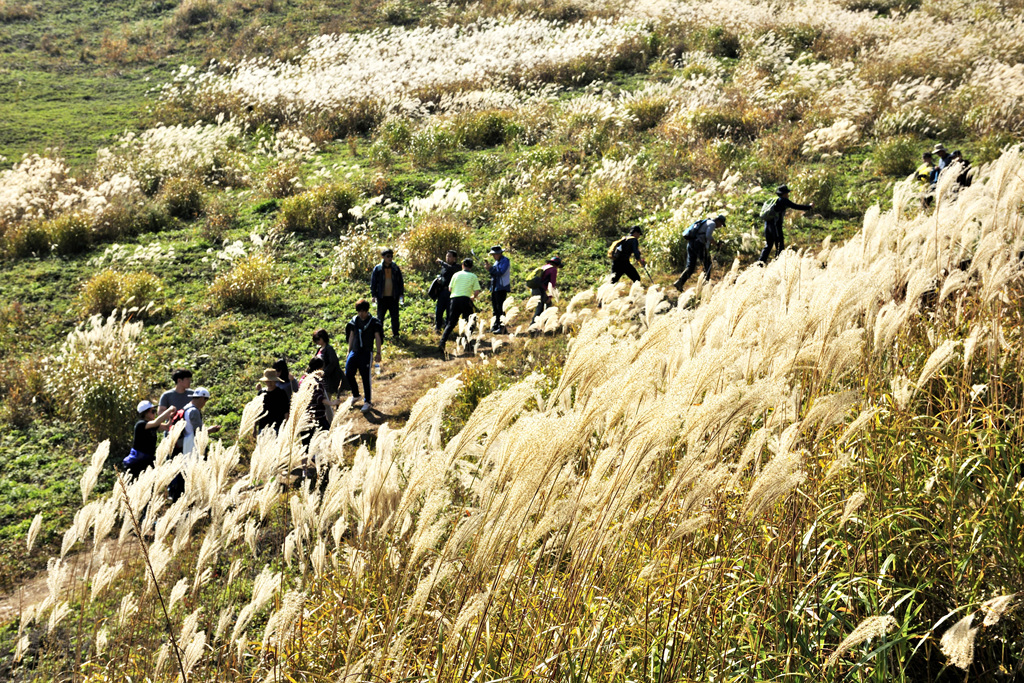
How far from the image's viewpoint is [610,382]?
264 centimetres

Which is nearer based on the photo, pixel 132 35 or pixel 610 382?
pixel 610 382

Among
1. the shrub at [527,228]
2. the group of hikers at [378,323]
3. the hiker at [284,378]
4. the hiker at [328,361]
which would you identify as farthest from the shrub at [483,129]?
the hiker at [284,378]

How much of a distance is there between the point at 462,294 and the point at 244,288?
4.41 m

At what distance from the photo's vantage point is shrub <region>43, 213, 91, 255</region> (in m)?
14.1

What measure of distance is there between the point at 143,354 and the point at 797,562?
32.0 feet

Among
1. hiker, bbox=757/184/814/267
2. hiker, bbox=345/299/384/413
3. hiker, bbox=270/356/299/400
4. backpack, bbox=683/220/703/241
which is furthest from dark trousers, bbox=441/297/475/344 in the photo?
hiker, bbox=757/184/814/267

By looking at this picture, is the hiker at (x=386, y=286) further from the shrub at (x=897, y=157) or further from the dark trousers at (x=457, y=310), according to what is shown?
the shrub at (x=897, y=157)

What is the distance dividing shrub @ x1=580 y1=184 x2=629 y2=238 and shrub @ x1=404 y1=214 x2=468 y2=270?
2675 millimetres

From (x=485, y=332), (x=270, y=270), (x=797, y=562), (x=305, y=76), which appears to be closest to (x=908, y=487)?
(x=797, y=562)

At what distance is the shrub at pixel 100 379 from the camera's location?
858cm

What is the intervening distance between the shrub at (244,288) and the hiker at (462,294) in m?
3.87

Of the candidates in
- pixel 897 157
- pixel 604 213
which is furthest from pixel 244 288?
pixel 897 157

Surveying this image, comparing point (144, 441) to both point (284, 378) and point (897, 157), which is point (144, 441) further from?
point (897, 157)

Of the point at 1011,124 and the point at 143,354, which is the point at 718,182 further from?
the point at 143,354
